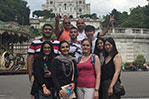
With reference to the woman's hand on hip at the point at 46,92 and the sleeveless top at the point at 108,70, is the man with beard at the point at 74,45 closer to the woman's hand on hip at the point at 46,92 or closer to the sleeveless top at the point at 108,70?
the sleeveless top at the point at 108,70

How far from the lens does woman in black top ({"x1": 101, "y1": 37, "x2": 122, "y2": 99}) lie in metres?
4.72

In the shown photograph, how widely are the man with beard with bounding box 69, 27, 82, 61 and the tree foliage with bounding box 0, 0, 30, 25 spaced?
50.8 m

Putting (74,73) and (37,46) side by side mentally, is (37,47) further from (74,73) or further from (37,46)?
(74,73)

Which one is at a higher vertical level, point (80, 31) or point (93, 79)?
point (80, 31)

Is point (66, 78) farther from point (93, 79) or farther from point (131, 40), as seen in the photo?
point (131, 40)

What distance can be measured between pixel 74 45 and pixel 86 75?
39.7 inches

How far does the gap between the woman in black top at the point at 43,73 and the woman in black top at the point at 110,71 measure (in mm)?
1120

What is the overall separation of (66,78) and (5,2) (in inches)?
2598

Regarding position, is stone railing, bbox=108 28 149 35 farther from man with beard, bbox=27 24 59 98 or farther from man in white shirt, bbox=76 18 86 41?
man with beard, bbox=27 24 59 98

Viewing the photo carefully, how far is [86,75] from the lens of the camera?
185 inches

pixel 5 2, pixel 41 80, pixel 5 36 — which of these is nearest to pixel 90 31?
pixel 41 80

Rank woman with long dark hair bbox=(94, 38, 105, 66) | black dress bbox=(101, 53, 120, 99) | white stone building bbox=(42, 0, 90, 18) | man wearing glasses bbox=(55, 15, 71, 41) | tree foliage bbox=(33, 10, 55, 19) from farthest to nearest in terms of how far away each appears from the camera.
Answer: white stone building bbox=(42, 0, 90, 18) < tree foliage bbox=(33, 10, 55, 19) < man wearing glasses bbox=(55, 15, 71, 41) < woman with long dark hair bbox=(94, 38, 105, 66) < black dress bbox=(101, 53, 120, 99)

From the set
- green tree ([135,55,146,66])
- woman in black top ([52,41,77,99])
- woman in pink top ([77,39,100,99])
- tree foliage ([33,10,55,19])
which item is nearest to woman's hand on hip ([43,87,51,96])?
woman in black top ([52,41,77,99])

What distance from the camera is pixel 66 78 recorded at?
4.53 metres
